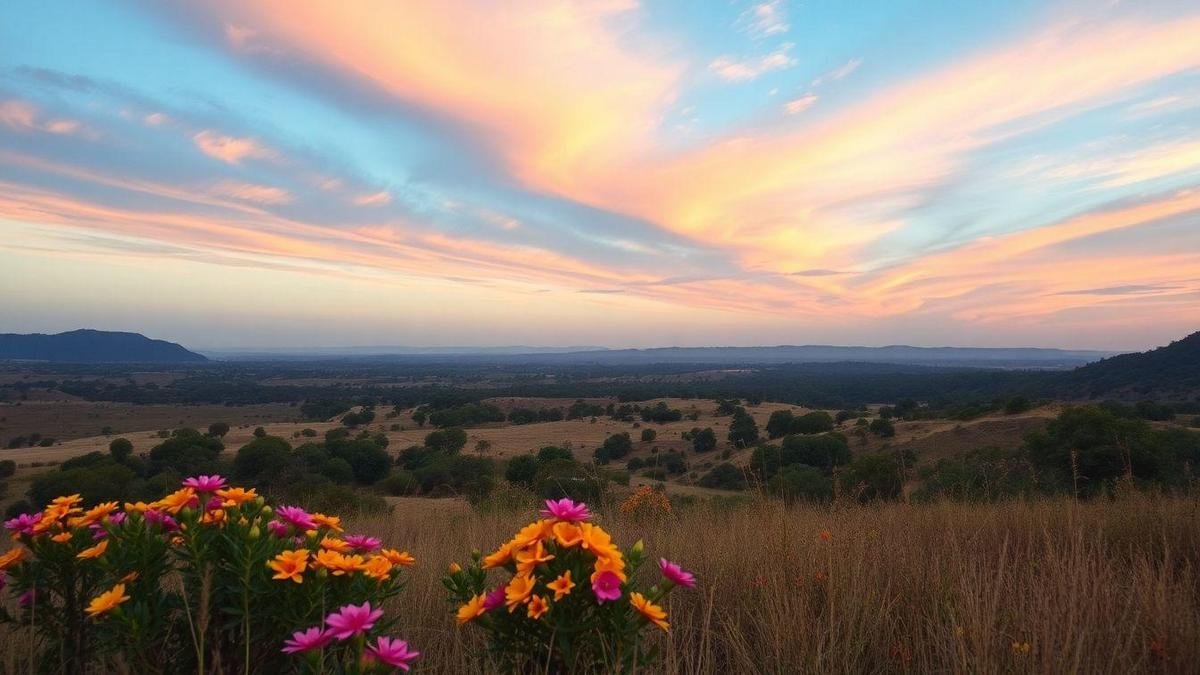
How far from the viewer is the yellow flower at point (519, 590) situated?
1730 mm

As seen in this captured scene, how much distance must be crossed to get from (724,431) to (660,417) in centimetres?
1237

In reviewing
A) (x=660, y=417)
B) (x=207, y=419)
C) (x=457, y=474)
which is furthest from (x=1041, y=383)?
(x=207, y=419)

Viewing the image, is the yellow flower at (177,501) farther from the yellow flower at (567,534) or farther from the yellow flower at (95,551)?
the yellow flower at (567,534)

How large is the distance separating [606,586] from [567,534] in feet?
0.63

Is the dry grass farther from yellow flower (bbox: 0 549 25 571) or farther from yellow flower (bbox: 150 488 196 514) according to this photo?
yellow flower (bbox: 0 549 25 571)

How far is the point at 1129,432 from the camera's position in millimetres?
17125

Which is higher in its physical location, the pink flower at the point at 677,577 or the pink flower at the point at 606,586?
the pink flower at the point at 606,586

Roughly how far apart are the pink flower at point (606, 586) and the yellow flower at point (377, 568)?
78cm

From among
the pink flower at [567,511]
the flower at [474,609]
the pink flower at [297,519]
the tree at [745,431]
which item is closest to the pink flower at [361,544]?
the pink flower at [297,519]

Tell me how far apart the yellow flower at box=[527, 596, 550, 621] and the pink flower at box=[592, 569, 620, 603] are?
144 mm

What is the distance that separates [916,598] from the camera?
358cm

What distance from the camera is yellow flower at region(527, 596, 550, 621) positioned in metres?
1.73

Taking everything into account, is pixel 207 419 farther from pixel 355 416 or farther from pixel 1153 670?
pixel 1153 670

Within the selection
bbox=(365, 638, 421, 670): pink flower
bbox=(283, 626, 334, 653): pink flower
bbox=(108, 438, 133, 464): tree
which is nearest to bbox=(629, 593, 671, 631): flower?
bbox=(365, 638, 421, 670): pink flower
